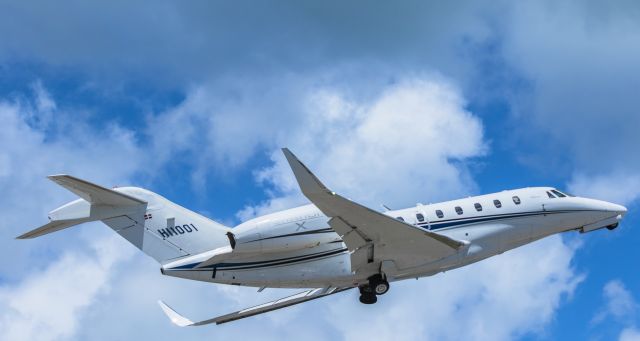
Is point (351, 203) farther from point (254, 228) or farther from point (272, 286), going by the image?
point (272, 286)

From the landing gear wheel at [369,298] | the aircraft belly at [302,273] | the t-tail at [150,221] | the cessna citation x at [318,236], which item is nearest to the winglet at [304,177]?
the cessna citation x at [318,236]

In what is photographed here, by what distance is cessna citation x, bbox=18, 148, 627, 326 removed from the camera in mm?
23859

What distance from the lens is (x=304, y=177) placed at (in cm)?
2050

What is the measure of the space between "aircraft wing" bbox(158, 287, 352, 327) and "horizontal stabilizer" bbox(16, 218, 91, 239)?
4003mm

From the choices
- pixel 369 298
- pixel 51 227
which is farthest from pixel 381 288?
pixel 51 227

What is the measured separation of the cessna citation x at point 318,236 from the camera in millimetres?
23859

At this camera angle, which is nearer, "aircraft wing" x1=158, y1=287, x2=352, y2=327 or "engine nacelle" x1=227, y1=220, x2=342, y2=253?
"engine nacelle" x1=227, y1=220, x2=342, y2=253

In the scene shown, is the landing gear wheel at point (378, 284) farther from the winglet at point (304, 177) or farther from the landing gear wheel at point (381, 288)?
the winglet at point (304, 177)

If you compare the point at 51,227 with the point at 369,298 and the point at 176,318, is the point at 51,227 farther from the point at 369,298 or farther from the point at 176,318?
the point at 369,298

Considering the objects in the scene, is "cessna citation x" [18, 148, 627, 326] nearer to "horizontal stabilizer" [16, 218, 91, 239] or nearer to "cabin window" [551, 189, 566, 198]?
"horizontal stabilizer" [16, 218, 91, 239]

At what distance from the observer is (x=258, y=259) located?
2472 centimetres

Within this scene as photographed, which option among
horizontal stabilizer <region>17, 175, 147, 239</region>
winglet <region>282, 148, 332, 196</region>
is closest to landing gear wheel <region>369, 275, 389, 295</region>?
winglet <region>282, 148, 332, 196</region>

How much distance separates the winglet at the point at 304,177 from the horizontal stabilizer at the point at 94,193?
6.17 metres

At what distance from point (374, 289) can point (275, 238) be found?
348 centimetres
